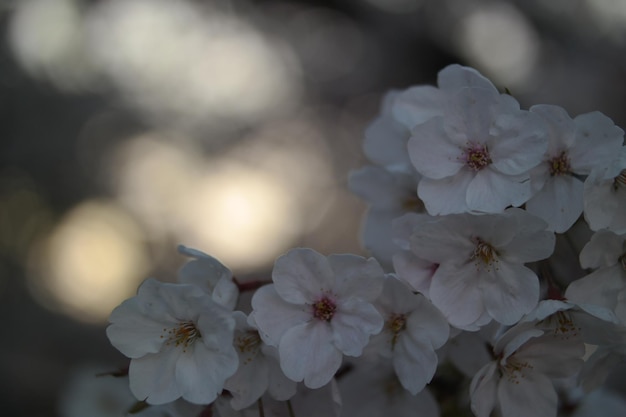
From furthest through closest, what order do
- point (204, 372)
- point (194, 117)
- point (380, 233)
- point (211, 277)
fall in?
point (194, 117) → point (380, 233) → point (211, 277) → point (204, 372)

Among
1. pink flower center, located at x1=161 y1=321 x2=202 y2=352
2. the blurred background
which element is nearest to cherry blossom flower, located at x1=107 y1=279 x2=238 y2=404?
pink flower center, located at x1=161 y1=321 x2=202 y2=352

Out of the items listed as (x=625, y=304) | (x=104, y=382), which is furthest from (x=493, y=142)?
(x=104, y=382)

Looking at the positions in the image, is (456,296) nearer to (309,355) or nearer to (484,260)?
(484,260)

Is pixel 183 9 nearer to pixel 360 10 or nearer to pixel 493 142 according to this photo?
pixel 360 10

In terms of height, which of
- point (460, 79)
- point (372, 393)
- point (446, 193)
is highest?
point (460, 79)

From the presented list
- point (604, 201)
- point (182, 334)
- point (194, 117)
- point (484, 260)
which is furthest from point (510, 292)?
point (194, 117)
